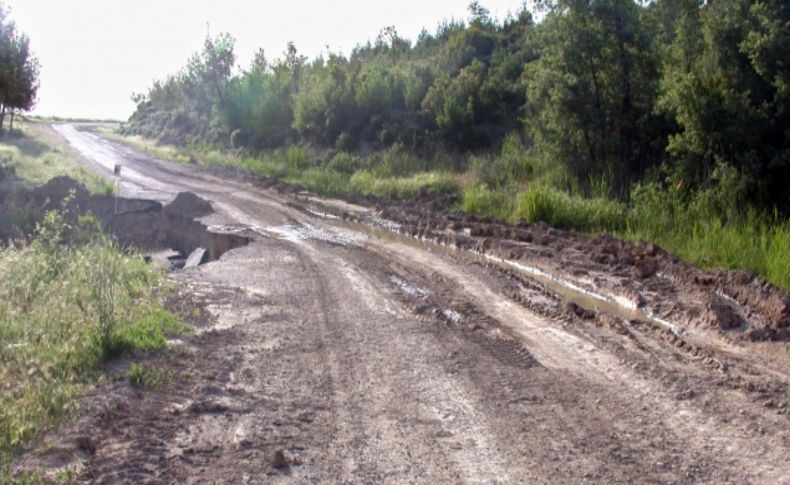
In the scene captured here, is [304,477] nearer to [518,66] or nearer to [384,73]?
[518,66]

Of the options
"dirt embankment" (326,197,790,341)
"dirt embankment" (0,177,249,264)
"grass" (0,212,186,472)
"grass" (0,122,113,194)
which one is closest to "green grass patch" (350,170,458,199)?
"dirt embankment" (326,197,790,341)

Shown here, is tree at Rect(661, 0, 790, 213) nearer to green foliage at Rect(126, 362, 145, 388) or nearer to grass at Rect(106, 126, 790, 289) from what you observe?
grass at Rect(106, 126, 790, 289)

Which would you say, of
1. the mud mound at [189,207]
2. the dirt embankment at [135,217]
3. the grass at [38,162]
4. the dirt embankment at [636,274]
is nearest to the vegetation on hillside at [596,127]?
the dirt embankment at [636,274]

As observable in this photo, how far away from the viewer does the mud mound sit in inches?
968

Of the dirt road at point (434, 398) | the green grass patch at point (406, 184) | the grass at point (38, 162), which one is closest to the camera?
the dirt road at point (434, 398)

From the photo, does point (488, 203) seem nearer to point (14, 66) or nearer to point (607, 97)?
point (607, 97)

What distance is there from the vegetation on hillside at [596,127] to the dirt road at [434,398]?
16.1ft

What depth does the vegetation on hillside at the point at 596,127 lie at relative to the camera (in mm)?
17266

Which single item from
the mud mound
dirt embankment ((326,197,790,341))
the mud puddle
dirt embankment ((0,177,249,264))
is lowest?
dirt embankment ((0,177,249,264))

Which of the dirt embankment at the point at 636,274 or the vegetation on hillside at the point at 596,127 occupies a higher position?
the vegetation on hillside at the point at 596,127

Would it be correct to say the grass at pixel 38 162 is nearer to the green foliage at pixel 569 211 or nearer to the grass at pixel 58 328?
the green foliage at pixel 569 211

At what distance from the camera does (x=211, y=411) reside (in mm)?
8039

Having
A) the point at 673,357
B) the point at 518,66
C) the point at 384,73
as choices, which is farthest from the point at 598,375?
the point at 384,73

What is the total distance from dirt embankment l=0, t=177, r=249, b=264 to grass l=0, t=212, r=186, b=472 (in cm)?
747
